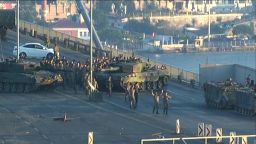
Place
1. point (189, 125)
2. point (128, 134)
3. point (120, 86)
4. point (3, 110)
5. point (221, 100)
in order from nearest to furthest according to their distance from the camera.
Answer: point (128, 134) < point (189, 125) < point (3, 110) < point (221, 100) < point (120, 86)

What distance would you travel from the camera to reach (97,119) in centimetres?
5084

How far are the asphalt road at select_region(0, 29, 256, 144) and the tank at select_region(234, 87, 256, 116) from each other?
17.1 inches

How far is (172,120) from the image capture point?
168ft

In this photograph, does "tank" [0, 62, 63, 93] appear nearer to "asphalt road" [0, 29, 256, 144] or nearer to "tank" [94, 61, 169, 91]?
"asphalt road" [0, 29, 256, 144]

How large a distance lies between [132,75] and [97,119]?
11132mm

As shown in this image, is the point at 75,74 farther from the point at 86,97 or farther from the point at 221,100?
the point at 221,100

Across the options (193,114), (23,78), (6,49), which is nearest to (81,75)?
(23,78)

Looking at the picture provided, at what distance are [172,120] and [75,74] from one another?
1281cm

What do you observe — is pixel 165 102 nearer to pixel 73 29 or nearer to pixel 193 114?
pixel 193 114

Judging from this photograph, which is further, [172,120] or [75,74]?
[75,74]

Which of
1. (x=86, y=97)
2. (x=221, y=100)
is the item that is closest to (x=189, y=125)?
(x=221, y=100)

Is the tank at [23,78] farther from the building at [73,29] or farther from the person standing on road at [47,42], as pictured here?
the building at [73,29]

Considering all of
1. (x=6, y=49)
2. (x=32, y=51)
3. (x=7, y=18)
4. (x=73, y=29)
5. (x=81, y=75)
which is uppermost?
(x=73, y=29)

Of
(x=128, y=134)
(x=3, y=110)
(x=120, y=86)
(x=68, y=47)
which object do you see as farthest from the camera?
(x=68, y=47)
